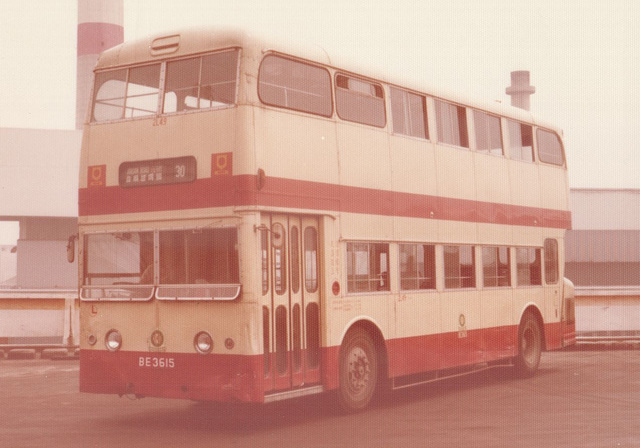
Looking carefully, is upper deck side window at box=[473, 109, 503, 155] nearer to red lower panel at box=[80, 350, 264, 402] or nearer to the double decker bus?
the double decker bus

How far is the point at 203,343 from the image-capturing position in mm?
11492

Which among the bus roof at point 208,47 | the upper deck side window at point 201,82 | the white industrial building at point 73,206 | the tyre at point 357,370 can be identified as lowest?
the tyre at point 357,370

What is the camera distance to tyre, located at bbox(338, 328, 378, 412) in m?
12.7

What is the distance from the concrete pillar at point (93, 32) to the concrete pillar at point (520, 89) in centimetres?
2084

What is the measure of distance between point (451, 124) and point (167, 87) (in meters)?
4.98

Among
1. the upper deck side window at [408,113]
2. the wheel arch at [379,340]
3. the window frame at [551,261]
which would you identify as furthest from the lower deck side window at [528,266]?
the wheel arch at [379,340]

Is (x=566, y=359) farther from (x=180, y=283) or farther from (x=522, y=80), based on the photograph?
(x=522, y=80)

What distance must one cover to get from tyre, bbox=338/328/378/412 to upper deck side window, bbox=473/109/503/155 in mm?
4125

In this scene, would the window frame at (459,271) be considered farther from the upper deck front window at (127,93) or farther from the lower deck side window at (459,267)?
the upper deck front window at (127,93)

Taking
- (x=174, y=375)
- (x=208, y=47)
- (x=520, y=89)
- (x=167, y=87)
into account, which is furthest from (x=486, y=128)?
(x=520, y=89)

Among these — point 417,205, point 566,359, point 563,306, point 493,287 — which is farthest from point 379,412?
point 566,359

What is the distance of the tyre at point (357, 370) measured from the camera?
502 inches

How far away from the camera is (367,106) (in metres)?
13.4

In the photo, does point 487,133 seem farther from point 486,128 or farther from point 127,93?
point 127,93
